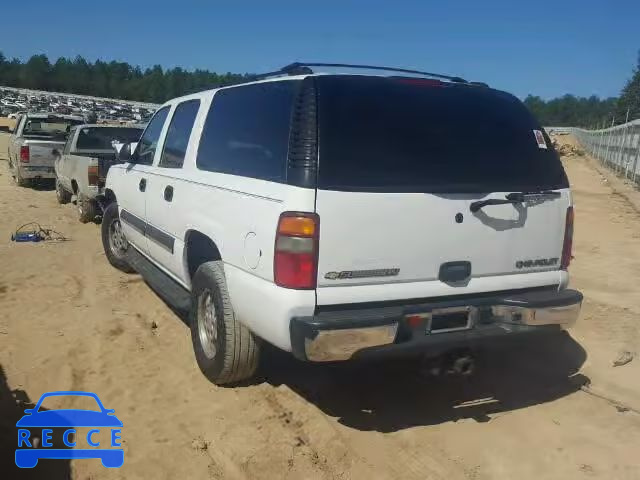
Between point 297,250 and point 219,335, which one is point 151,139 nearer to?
point 219,335

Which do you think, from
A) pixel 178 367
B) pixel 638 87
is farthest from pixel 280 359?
pixel 638 87

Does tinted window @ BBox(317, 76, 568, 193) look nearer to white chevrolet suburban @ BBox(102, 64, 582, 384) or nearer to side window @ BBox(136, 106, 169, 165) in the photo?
white chevrolet suburban @ BBox(102, 64, 582, 384)

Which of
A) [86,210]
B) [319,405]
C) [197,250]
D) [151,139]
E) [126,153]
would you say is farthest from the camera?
[86,210]

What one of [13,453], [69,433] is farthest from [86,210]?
[13,453]

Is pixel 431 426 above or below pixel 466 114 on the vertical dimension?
below

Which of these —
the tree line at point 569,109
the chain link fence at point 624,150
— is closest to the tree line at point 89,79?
the tree line at point 569,109

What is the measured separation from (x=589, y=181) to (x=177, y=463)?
19395 mm

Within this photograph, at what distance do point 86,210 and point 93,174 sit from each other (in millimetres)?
971

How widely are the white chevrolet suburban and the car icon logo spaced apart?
0.76m

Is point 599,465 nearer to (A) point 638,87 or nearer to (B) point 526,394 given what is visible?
(B) point 526,394

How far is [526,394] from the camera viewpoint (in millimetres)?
4176

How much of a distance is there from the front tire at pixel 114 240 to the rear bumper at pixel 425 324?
440 cm

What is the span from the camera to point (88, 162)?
30.9 feet

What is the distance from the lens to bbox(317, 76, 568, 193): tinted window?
3244mm
